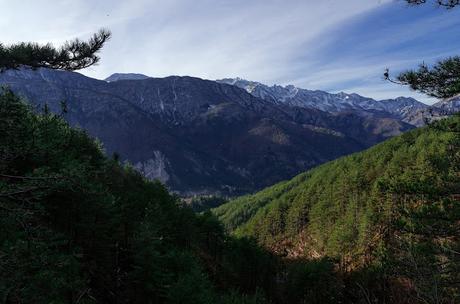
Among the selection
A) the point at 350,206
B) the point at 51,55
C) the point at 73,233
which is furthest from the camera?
the point at 350,206

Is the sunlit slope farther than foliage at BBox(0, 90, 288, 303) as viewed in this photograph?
Yes

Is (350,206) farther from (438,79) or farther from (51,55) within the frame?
(51,55)

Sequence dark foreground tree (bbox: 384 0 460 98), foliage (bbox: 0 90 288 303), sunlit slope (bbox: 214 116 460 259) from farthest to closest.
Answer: sunlit slope (bbox: 214 116 460 259) → dark foreground tree (bbox: 384 0 460 98) → foliage (bbox: 0 90 288 303)

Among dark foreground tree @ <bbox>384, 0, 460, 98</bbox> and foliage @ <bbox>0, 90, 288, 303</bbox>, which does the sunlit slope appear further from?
dark foreground tree @ <bbox>384, 0, 460, 98</bbox>

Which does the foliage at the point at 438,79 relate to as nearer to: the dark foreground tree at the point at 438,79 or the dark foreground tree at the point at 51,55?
the dark foreground tree at the point at 438,79

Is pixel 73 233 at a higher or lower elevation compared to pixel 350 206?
higher

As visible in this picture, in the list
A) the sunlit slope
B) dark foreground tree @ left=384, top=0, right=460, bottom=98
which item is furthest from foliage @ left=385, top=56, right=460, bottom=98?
the sunlit slope

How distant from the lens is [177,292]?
28797 millimetres

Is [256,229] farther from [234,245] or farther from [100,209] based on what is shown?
[100,209]

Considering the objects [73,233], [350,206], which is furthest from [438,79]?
[350,206]

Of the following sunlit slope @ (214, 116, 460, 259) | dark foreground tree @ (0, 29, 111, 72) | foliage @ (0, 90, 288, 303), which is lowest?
sunlit slope @ (214, 116, 460, 259)

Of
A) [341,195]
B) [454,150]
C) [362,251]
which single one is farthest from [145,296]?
[341,195]

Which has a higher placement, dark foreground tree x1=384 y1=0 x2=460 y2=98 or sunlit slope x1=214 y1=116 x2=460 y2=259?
dark foreground tree x1=384 y1=0 x2=460 y2=98

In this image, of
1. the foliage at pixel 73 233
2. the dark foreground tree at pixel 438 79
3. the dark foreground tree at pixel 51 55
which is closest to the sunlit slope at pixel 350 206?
the foliage at pixel 73 233
